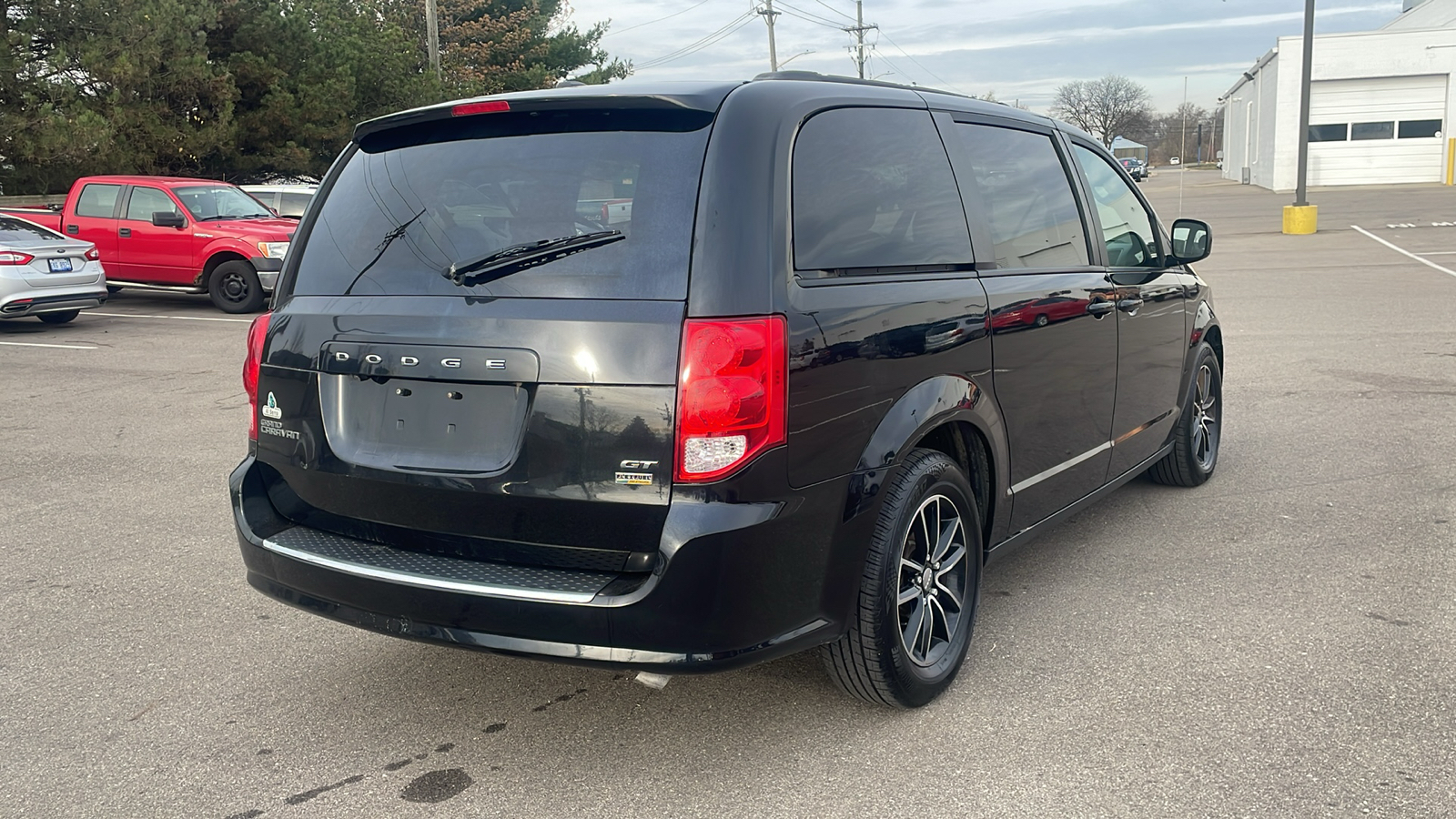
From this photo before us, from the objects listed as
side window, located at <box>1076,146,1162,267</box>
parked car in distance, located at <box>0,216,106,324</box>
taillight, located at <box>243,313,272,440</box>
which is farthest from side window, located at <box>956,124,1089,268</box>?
parked car in distance, located at <box>0,216,106,324</box>

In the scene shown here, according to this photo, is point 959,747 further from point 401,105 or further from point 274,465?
point 401,105

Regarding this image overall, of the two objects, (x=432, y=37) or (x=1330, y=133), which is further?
(x=1330, y=133)

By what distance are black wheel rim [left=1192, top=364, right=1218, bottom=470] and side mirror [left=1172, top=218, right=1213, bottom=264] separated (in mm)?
615

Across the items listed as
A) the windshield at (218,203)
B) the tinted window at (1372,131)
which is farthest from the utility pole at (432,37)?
the tinted window at (1372,131)

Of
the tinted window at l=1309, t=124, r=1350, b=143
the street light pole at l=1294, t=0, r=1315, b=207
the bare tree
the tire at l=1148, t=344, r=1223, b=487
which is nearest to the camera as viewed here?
the tire at l=1148, t=344, r=1223, b=487

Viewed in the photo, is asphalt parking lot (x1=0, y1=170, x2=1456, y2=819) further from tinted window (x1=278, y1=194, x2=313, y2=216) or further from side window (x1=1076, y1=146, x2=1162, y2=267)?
tinted window (x1=278, y1=194, x2=313, y2=216)

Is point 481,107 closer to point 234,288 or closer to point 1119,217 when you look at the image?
point 1119,217

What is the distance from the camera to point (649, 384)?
2756 millimetres

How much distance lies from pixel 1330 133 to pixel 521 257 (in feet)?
173

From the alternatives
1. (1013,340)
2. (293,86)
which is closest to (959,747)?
(1013,340)

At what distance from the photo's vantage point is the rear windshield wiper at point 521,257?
2.91 metres

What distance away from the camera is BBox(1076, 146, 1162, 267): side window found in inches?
188

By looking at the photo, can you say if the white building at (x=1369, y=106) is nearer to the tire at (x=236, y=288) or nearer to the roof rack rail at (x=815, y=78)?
the tire at (x=236, y=288)

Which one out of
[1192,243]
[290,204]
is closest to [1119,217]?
[1192,243]
